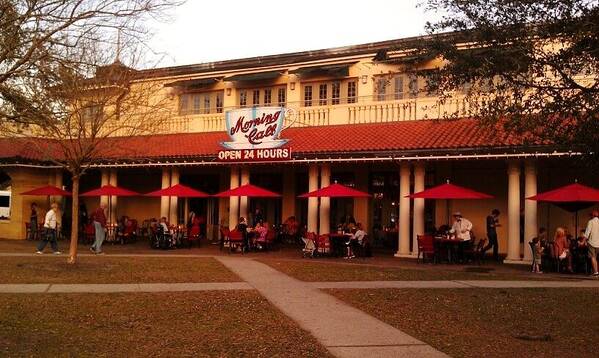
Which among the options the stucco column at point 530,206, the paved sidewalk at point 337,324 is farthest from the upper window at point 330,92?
the paved sidewalk at point 337,324

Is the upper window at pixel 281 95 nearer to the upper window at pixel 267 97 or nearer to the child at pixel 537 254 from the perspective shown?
the upper window at pixel 267 97

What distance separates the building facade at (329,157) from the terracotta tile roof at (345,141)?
5 cm

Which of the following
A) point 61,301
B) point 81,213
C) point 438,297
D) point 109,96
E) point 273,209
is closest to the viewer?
point 61,301

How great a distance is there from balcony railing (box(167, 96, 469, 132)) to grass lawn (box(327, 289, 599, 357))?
9.33 meters

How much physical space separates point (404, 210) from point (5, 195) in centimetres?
2340

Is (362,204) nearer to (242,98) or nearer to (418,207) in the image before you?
(418,207)

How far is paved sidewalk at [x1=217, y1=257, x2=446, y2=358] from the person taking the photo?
8.26 m

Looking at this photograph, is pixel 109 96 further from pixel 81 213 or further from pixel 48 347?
pixel 81 213

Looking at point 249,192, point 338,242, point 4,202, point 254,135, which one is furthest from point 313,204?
point 4,202

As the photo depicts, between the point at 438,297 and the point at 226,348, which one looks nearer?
the point at 226,348

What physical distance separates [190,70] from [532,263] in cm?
1754

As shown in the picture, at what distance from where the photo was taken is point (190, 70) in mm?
29734

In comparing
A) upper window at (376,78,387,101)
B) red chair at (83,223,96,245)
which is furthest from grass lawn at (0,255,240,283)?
upper window at (376,78,387,101)

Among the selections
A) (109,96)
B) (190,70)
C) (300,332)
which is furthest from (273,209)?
(300,332)
